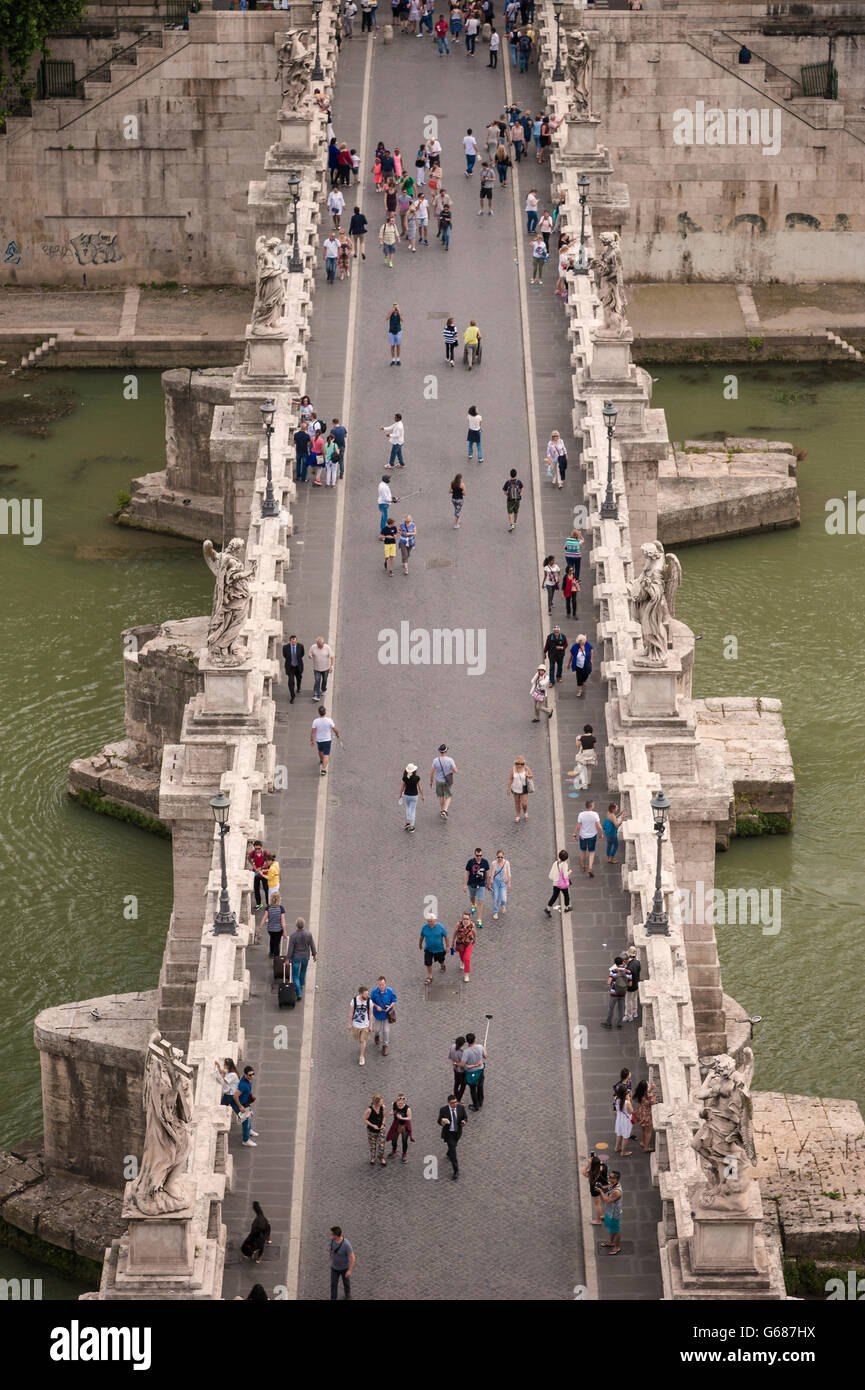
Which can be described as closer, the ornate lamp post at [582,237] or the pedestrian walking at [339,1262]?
the pedestrian walking at [339,1262]

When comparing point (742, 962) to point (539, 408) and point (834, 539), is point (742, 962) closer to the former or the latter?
point (539, 408)

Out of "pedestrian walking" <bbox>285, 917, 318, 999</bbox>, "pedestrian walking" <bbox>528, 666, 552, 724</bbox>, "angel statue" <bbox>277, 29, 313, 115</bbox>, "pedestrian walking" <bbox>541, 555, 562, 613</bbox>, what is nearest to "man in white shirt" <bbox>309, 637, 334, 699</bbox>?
"pedestrian walking" <bbox>528, 666, 552, 724</bbox>

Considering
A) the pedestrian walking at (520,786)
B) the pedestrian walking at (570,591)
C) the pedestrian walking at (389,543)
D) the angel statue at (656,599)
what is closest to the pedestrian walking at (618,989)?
the pedestrian walking at (520,786)

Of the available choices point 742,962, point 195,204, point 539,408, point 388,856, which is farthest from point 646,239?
point 388,856

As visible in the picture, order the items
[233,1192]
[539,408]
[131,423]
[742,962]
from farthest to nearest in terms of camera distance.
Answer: [131,423] < [539,408] < [742,962] < [233,1192]

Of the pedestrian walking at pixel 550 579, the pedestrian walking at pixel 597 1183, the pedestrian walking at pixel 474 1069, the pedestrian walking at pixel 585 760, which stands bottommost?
the pedestrian walking at pixel 597 1183

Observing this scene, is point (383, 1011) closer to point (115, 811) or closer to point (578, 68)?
point (115, 811)

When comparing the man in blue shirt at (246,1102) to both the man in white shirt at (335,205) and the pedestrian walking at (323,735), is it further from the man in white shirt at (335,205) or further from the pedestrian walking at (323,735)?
the man in white shirt at (335,205)
